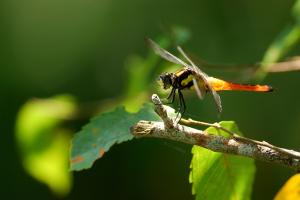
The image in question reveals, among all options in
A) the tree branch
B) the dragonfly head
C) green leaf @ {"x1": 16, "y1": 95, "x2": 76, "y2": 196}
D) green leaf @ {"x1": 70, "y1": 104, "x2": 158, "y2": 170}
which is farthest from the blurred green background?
the tree branch

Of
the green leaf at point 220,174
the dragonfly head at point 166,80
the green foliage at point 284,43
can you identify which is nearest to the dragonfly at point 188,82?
the dragonfly head at point 166,80

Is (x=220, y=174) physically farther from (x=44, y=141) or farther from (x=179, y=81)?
(x=44, y=141)

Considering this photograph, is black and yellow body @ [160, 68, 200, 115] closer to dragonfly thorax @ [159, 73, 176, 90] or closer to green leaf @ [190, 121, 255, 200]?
dragonfly thorax @ [159, 73, 176, 90]

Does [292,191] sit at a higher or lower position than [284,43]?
lower

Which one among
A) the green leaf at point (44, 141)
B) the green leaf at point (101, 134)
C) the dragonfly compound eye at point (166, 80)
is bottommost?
the green leaf at point (44, 141)

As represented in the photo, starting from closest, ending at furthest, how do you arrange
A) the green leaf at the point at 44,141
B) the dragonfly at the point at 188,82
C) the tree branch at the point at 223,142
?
the tree branch at the point at 223,142 → the dragonfly at the point at 188,82 → the green leaf at the point at 44,141

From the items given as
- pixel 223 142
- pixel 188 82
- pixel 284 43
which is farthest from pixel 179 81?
pixel 284 43

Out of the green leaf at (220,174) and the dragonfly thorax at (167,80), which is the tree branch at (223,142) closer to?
the green leaf at (220,174)

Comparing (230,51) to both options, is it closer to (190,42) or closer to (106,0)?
(190,42)

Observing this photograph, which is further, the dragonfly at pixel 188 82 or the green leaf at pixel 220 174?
the dragonfly at pixel 188 82
